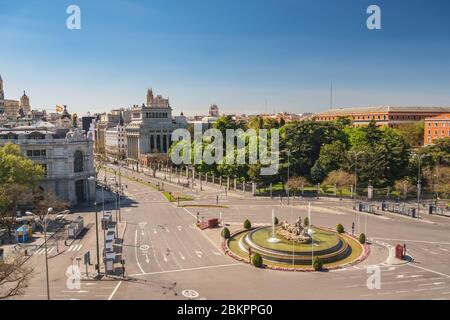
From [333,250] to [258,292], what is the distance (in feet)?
42.8

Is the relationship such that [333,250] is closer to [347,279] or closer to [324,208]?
[347,279]

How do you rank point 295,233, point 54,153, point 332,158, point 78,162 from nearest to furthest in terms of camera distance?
1. point 295,233
2. point 54,153
3. point 78,162
4. point 332,158

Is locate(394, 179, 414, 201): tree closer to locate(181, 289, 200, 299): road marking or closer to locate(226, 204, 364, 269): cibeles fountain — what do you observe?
locate(226, 204, 364, 269): cibeles fountain

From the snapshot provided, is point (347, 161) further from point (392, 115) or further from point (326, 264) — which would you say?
point (392, 115)

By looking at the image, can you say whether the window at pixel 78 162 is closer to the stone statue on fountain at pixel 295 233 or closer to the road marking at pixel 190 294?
the stone statue on fountain at pixel 295 233

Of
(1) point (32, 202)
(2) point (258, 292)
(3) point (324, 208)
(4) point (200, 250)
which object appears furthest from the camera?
(3) point (324, 208)

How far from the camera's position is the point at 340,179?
240 feet

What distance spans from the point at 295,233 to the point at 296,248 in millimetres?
3102

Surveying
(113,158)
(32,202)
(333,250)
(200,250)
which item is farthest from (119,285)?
(113,158)

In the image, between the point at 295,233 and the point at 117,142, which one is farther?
the point at 117,142

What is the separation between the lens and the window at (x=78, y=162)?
73750 millimetres

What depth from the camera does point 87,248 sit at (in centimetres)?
4484

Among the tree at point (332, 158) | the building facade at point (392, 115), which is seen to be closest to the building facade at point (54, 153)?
the tree at point (332, 158)

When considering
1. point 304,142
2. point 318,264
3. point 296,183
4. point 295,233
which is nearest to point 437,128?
point 304,142
